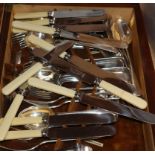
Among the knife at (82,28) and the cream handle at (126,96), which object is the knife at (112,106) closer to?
the cream handle at (126,96)

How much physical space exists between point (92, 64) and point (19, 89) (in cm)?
16

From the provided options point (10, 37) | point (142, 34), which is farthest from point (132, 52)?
point (10, 37)

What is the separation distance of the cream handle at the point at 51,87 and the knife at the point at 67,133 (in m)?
0.07

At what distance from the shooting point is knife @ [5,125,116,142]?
1.84 ft

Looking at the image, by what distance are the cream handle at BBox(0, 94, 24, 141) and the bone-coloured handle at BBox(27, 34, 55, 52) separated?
0.13 m

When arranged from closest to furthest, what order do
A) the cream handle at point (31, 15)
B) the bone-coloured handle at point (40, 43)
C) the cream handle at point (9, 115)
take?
the cream handle at point (9, 115), the bone-coloured handle at point (40, 43), the cream handle at point (31, 15)

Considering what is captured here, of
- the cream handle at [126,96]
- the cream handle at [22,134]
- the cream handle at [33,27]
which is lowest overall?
the cream handle at [22,134]

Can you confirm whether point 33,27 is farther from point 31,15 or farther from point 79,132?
point 79,132

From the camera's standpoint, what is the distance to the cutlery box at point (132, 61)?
1.99 ft

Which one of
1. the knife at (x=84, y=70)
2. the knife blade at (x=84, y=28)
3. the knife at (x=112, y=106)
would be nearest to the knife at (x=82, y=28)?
the knife blade at (x=84, y=28)

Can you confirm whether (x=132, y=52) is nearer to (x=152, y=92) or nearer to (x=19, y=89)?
(x=152, y=92)

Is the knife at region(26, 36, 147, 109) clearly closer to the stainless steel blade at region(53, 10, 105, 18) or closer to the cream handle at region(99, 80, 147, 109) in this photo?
the cream handle at region(99, 80, 147, 109)

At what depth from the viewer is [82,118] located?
0.58 meters

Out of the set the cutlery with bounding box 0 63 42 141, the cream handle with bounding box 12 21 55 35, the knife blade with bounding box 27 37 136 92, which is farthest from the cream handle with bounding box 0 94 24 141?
the cream handle with bounding box 12 21 55 35
